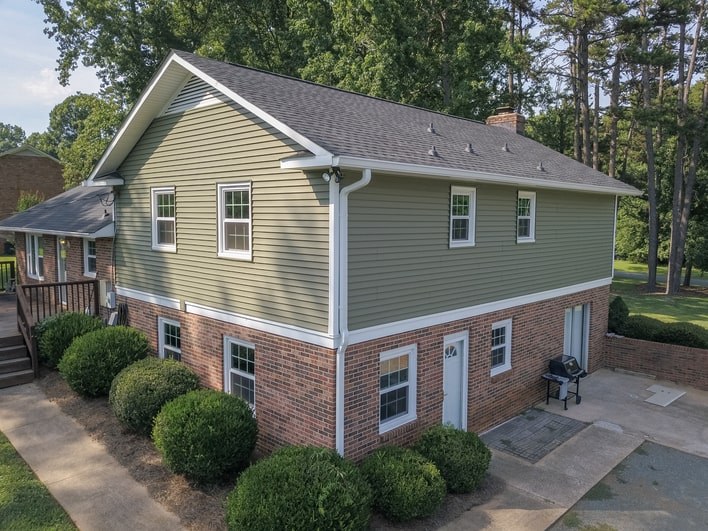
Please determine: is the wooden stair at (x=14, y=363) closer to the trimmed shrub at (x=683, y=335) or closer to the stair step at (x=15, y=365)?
the stair step at (x=15, y=365)

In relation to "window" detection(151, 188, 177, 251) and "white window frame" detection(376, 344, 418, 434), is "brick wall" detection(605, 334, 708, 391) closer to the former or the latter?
"white window frame" detection(376, 344, 418, 434)

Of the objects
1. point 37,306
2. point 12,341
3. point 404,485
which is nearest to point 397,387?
point 404,485

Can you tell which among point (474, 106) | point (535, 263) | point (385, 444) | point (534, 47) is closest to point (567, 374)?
point (535, 263)

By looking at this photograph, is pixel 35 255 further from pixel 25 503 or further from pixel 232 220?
pixel 25 503

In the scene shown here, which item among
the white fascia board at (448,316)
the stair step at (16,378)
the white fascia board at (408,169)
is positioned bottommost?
the stair step at (16,378)

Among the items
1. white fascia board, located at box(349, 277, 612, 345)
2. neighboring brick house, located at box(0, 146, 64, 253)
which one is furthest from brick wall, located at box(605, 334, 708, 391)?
neighboring brick house, located at box(0, 146, 64, 253)

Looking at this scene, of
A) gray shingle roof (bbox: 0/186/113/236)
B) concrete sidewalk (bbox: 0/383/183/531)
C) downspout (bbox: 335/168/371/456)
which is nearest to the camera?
concrete sidewalk (bbox: 0/383/183/531)

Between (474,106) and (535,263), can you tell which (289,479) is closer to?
(535,263)

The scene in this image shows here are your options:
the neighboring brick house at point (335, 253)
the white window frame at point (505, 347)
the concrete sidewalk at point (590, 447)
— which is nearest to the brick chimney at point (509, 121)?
the neighboring brick house at point (335, 253)
